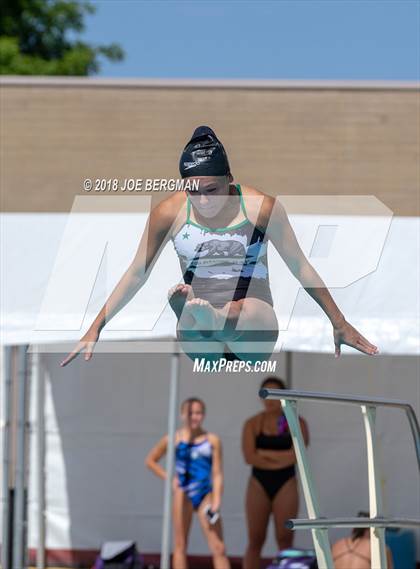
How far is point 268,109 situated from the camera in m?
10.9

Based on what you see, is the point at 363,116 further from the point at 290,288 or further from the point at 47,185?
the point at 290,288

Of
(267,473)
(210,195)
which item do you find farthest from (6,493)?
(210,195)

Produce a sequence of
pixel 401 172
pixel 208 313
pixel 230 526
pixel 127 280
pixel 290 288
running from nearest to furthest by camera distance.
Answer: pixel 208 313
pixel 127 280
pixel 290 288
pixel 230 526
pixel 401 172

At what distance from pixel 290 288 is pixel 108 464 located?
5094 mm

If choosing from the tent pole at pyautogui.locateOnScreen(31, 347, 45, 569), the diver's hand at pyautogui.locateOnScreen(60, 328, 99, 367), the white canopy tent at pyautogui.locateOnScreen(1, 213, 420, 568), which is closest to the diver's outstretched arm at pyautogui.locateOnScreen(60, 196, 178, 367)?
the diver's hand at pyautogui.locateOnScreen(60, 328, 99, 367)

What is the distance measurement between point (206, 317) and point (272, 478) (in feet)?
15.2

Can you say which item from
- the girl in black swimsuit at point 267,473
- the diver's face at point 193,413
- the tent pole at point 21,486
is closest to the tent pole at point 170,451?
the diver's face at point 193,413

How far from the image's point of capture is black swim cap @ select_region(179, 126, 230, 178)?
426cm

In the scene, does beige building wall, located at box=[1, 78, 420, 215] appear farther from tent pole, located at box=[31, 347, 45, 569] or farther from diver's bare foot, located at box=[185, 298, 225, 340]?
diver's bare foot, located at box=[185, 298, 225, 340]

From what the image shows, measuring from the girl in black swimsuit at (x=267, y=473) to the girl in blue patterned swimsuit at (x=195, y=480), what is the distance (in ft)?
0.76

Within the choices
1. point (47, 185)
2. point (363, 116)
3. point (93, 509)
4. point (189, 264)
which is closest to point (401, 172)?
point (363, 116)

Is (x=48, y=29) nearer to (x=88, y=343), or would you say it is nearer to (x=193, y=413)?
(x=193, y=413)

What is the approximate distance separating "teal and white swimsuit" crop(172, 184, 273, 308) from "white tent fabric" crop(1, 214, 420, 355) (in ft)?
4.12

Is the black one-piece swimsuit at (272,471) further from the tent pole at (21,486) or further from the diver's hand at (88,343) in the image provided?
the diver's hand at (88,343)
